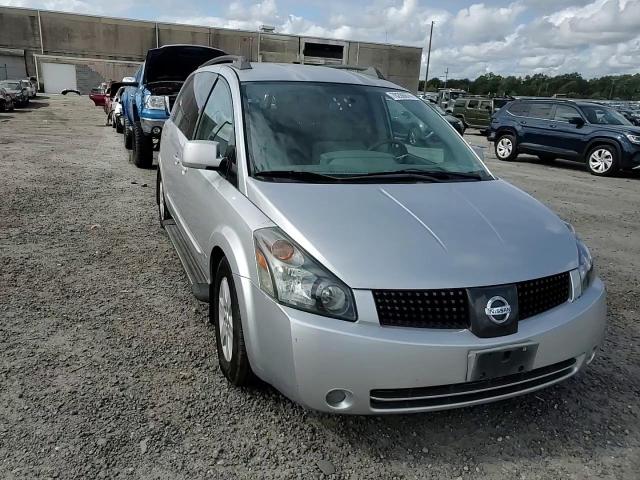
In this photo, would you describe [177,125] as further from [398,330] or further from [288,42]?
[288,42]

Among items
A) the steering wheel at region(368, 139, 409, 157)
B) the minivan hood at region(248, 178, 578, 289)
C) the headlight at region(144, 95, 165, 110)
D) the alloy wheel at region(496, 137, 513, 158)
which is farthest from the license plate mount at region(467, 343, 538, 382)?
the alloy wheel at region(496, 137, 513, 158)

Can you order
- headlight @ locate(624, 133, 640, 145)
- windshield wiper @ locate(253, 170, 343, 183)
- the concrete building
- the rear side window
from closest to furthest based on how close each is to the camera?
windshield wiper @ locate(253, 170, 343, 183), headlight @ locate(624, 133, 640, 145), the rear side window, the concrete building

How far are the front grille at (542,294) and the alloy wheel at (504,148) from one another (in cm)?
1310

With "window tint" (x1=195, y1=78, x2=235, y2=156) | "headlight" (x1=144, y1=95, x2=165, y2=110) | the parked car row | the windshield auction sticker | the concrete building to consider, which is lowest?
the parked car row

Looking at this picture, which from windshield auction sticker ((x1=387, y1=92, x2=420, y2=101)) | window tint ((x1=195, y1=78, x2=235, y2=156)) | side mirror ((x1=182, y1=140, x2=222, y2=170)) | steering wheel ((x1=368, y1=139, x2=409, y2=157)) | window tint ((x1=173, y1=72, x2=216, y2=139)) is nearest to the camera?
side mirror ((x1=182, y1=140, x2=222, y2=170))

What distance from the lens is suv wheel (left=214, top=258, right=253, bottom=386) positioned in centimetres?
269

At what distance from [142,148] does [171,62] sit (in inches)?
84.2

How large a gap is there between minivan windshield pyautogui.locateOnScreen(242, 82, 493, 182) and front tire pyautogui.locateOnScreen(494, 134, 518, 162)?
11615 mm

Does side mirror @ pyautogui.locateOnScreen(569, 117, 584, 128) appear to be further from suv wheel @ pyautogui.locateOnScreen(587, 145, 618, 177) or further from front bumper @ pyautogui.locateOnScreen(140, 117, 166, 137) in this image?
front bumper @ pyautogui.locateOnScreen(140, 117, 166, 137)

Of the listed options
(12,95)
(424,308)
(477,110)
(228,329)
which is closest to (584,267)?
(424,308)

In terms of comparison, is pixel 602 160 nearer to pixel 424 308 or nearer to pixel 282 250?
pixel 424 308

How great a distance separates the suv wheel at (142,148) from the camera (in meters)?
9.46

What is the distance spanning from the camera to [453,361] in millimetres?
2221

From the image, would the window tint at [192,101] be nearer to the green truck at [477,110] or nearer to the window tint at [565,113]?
the window tint at [565,113]
